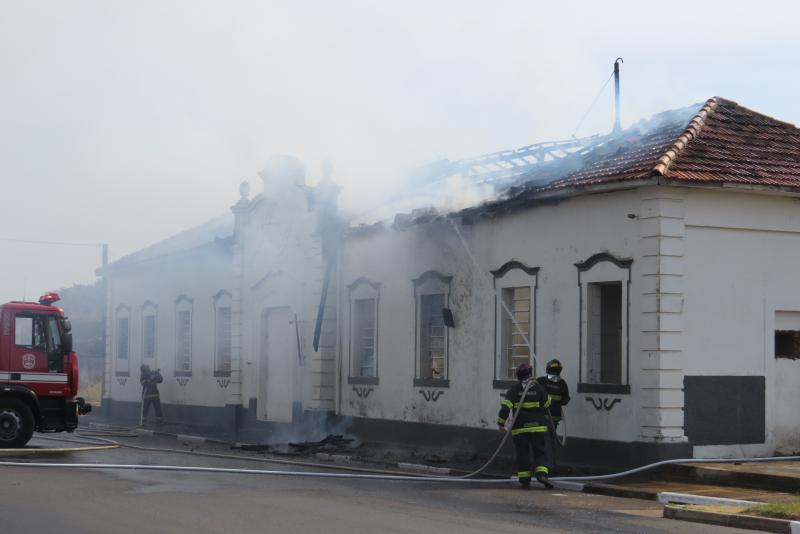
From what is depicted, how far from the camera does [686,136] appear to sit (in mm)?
19797

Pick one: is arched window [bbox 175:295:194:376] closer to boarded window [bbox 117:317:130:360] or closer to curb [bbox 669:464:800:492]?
boarded window [bbox 117:317:130:360]

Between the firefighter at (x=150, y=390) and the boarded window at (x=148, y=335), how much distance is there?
8.34 ft

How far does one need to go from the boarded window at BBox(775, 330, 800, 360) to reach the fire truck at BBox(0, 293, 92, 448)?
40.5ft

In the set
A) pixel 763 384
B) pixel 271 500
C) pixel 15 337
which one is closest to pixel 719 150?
pixel 763 384

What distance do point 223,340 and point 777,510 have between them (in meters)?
22.0

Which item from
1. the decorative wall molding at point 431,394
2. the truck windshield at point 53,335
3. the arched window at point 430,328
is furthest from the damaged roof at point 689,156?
the truck windshield at point 53,335

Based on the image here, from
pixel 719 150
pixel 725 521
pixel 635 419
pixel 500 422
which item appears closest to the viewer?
pixel 725 521

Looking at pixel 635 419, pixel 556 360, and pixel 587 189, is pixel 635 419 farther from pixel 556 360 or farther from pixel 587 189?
pixel 587 189

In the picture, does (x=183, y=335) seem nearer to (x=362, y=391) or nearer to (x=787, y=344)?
(x=362, y=391)

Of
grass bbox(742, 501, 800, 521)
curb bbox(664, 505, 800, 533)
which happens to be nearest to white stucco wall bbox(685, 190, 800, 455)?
curb bbox(664, 505, 800, 533)

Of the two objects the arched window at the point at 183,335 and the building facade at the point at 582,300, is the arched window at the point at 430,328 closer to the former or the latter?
the building facade at the point at 582,300

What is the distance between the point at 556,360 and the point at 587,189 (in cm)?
279

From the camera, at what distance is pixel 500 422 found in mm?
17109

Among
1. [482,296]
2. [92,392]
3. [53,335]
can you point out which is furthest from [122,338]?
[482,296]
